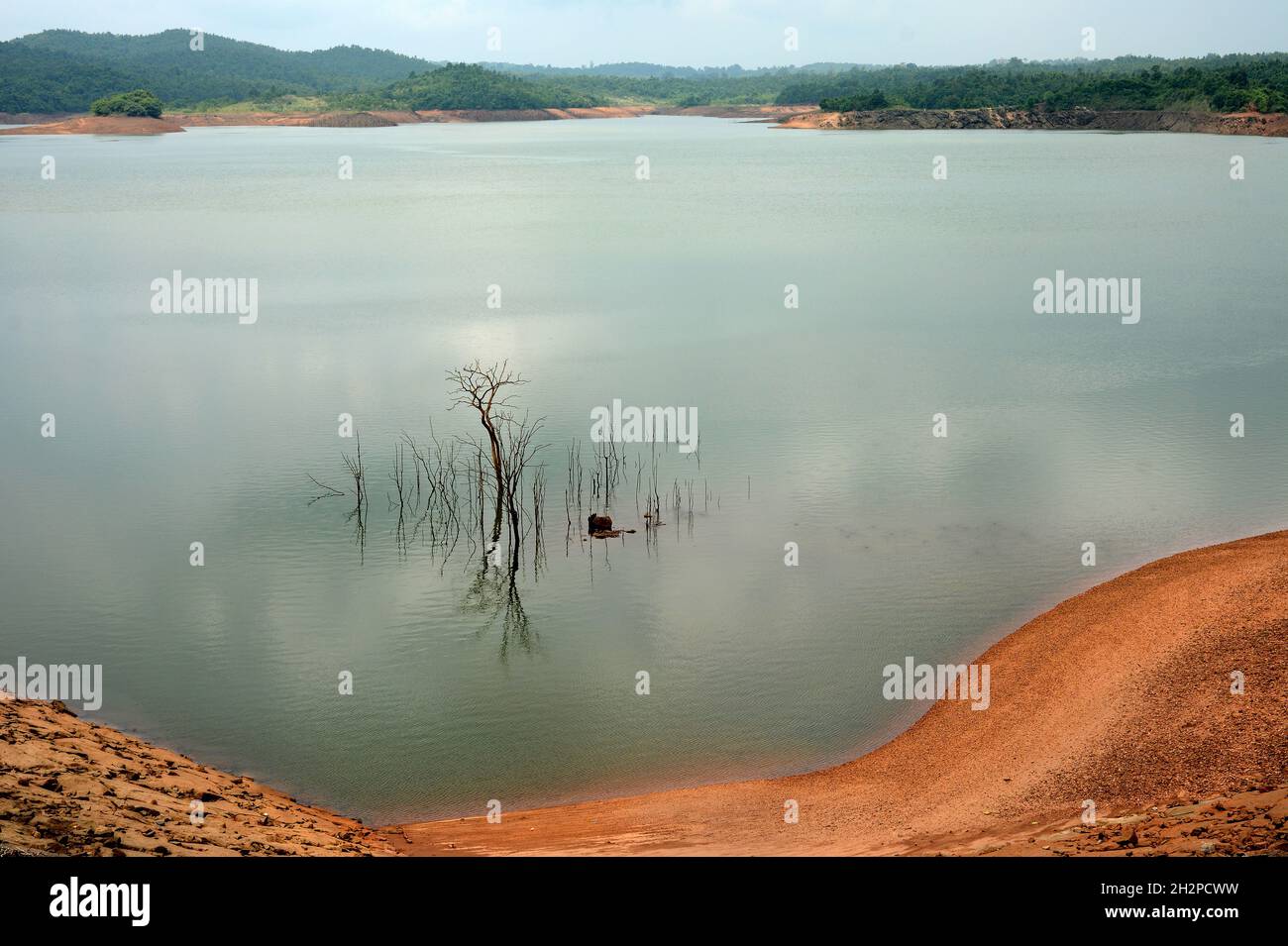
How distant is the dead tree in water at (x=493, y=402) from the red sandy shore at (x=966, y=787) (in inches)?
223

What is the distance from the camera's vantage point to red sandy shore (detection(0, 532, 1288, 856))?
6.86m

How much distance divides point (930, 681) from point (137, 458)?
11922 mm

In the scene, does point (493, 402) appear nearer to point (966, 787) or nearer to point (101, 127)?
point (966, 787)

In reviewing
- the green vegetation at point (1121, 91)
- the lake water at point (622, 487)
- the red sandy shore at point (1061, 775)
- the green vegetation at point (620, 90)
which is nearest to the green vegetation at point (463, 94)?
the green vegetation at point (620, 90)

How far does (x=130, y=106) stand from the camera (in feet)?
382

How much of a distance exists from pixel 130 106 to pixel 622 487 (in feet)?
383

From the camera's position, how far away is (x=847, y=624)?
12164 mm

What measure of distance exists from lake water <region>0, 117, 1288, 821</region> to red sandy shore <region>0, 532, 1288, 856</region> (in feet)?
2.08

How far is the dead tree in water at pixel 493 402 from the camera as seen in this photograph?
47.2 ft

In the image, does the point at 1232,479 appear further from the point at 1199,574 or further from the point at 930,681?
the point at 930,681

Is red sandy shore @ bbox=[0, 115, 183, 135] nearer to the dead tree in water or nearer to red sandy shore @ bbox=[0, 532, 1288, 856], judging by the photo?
the dead tree in water
